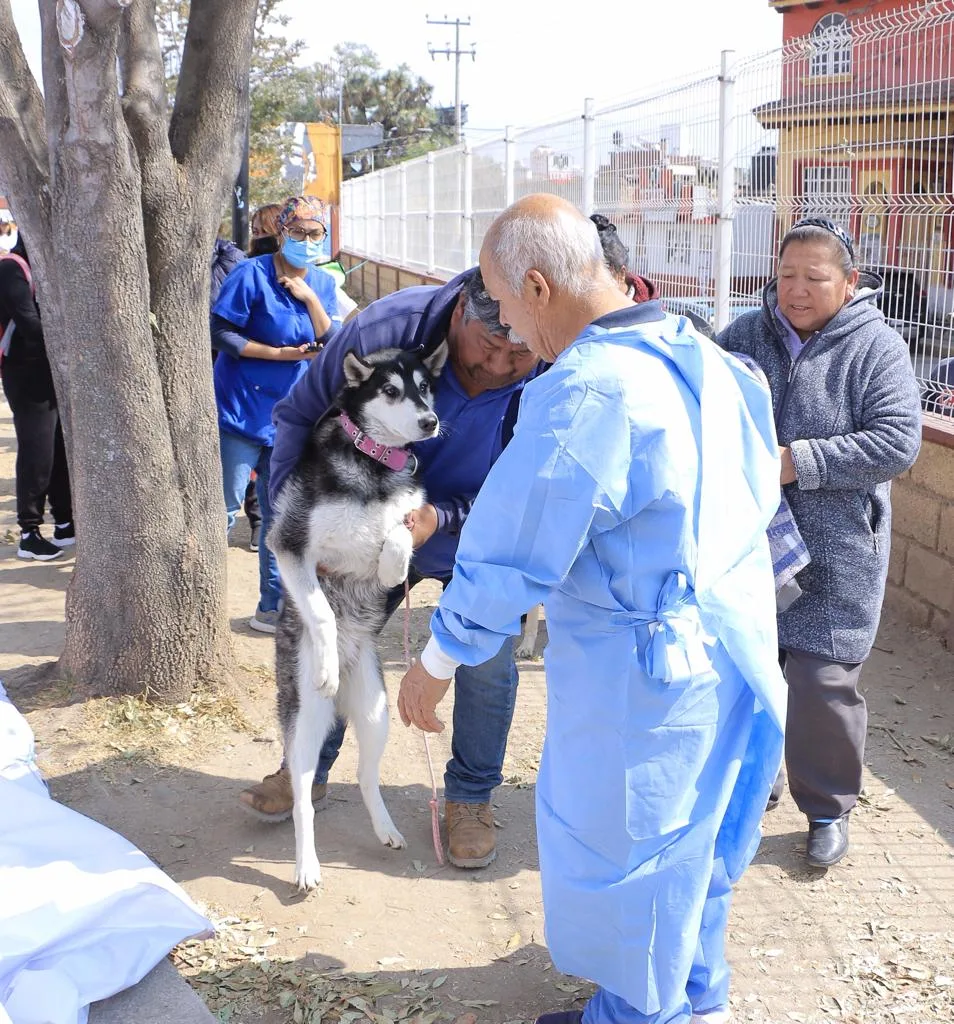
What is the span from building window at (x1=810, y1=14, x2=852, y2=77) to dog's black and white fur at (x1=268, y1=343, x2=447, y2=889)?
147 inches

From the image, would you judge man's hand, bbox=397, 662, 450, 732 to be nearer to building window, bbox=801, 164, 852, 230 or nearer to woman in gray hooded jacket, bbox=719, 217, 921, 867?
woman in gray hooded jacket, bbox=719, 217, 921, 867

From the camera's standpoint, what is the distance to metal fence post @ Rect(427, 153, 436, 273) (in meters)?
16.7

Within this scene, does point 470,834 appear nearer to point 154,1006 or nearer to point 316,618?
point 316,618

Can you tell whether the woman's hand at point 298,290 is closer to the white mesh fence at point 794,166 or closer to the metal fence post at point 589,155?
the white mesh fence at point 794,166

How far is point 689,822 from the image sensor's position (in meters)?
2.25

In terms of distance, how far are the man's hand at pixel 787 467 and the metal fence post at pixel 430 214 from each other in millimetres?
13907

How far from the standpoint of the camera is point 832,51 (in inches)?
225

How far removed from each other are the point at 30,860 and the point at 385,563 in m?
1.26

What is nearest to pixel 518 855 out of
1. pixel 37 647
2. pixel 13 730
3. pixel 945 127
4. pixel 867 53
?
pixel 13 730

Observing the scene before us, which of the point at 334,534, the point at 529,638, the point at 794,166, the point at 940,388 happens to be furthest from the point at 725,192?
the point at 334,534

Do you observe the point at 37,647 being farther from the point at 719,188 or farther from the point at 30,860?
the point at 719,188

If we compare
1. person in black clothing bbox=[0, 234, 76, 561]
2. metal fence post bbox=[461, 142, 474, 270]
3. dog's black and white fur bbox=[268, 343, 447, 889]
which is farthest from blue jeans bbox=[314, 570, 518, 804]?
metal fence post bbox=[461, 142, 474, 270]

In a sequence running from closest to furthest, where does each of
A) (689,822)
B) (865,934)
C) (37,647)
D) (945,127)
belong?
(689,822)
(865,934)
(945,127)
(37,647)

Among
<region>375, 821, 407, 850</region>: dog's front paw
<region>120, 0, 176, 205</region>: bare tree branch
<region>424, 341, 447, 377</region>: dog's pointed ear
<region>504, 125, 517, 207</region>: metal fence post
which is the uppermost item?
<region>504, 125, 517, 207</region>: metal fence post
